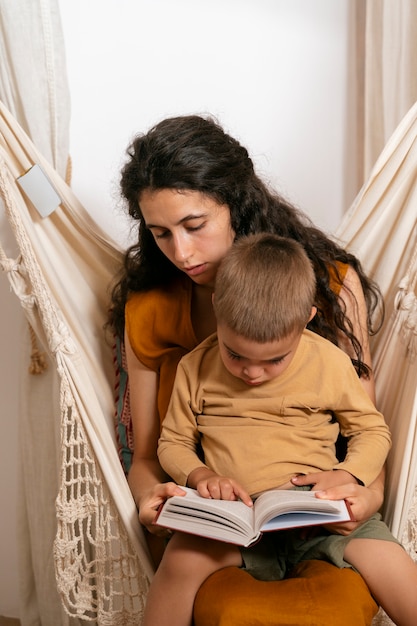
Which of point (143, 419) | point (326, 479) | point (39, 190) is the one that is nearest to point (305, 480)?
point (326, 479)

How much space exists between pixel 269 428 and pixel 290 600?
287 millimetres

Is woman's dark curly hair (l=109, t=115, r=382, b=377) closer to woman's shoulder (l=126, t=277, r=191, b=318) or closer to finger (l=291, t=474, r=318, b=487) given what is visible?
woman's shoulder (l=126, t=277, r=191, b=318)

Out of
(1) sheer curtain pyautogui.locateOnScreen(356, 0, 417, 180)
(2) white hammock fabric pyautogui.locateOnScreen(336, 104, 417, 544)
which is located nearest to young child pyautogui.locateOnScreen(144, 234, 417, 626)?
(2) white hammock fabric pyautogui.locateOnScreen(336, 104, 417, 544)

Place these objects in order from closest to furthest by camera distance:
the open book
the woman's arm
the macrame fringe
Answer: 1. the open book
2. the woman's arm
3. the macrame fringe

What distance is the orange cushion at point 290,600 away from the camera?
116 centimetres

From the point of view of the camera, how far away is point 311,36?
2.23 metres

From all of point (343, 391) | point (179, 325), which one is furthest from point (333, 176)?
point (343, 391)

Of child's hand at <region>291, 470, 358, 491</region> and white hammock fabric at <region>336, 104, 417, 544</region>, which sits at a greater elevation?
white hammock fabric at <region>336, 104, 417, 544</region>

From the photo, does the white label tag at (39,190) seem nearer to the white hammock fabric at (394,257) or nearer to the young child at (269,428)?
the young child at (269,428)

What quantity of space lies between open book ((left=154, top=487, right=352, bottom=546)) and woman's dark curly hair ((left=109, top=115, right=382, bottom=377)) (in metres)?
0.41

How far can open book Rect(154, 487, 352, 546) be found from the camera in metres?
1.16

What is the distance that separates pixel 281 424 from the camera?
137 centimetres

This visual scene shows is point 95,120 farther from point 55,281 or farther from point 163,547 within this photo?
point 163,547

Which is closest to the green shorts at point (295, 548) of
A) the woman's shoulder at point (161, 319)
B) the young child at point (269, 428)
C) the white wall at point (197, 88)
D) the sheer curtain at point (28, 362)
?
the young child at point (269, 428)
